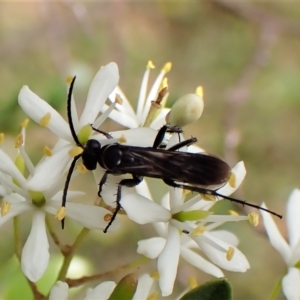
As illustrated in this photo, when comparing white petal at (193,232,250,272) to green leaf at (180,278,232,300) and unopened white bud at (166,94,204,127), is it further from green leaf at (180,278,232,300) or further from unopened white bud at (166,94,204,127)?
unopened white bud at (166,94,204,127)

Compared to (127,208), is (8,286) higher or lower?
lower

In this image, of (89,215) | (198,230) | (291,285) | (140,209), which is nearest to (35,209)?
(89,215)

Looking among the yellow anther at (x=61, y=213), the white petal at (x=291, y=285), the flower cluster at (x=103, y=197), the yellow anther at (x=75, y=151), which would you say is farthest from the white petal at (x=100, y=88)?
the white petal at (x=291, y=285)

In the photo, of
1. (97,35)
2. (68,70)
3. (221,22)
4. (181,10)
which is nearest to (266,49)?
(221,22)

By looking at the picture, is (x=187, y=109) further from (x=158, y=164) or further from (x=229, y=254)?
(x=229, y=254)

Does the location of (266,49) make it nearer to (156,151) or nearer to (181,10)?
(181,10)

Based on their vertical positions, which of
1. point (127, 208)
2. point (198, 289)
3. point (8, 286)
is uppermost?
point (127, 208)
